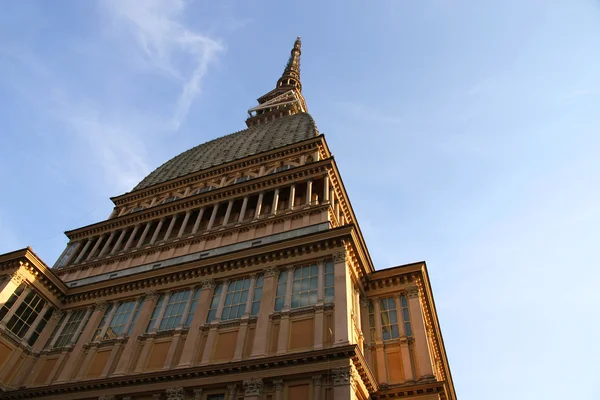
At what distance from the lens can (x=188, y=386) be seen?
22.9m

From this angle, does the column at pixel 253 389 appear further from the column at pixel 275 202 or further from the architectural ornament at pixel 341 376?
the column at pixel 275 202

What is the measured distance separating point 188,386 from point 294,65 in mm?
76334

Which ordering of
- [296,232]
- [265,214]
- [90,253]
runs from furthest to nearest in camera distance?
[90,253] < [265,214] < [296,232]

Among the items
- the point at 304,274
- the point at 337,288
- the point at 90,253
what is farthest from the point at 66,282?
the point at 337,288

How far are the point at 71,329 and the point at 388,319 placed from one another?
73.7 feet

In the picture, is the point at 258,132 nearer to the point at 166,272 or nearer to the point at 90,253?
the point at 90,253

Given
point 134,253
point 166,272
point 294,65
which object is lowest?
point 166,272

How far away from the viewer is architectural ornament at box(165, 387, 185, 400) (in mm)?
22781

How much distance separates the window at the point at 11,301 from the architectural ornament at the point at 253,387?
19221 millimetres

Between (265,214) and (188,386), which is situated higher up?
(265,214)

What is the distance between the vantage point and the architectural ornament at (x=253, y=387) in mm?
21141

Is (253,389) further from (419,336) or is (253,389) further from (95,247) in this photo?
(95,247)

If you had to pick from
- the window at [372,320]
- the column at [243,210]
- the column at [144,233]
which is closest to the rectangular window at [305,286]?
the window at [372,320]

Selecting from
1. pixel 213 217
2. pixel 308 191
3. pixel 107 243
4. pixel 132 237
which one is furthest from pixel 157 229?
pixel 308 191
